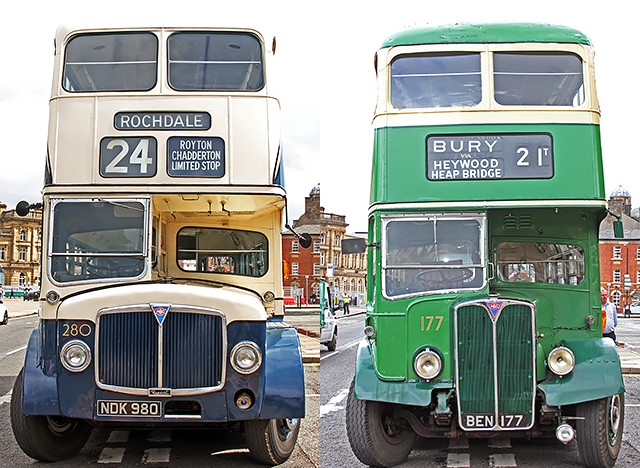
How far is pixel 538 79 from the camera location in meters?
7.94

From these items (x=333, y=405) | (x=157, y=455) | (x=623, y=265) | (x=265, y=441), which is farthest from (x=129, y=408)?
(x=623, y=265)

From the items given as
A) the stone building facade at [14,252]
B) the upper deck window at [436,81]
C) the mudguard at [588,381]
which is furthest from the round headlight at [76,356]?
the stone building facade at [14,252]

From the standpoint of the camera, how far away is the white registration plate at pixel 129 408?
697cm

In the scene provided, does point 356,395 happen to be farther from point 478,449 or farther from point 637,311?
point 637,311

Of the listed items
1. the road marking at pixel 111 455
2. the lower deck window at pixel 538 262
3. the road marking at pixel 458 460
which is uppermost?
the lower deck window at pixel 538 262

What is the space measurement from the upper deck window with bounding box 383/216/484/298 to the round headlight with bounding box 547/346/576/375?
2.95 ft

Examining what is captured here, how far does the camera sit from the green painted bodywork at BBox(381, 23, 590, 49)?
8.02m

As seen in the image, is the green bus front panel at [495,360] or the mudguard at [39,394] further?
the green bus front panel at [495,360]

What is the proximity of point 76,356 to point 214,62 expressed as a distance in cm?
288

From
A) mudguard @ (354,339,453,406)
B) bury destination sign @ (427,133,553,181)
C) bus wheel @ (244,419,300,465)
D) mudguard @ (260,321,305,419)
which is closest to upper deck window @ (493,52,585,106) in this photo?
bury destination sign @ (427,133,553,181)

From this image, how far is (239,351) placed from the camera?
706 centimetres

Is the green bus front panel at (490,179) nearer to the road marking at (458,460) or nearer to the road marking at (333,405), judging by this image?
the road marking at (458,460)

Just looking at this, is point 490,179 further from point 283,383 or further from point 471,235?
point 283,383

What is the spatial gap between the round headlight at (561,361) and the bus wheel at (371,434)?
1565 millimetres
